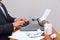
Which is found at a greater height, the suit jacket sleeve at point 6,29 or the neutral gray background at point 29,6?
the neutral gray background at point 29,6

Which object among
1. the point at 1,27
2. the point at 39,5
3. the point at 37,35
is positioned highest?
the point at 39,5

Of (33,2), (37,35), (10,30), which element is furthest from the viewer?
(33,2)

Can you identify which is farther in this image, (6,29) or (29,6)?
(29,6)

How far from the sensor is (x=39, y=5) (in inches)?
115

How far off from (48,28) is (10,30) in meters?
0.44

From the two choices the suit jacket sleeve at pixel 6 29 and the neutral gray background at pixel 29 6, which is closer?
the suit jacket sleeve at pixel 6 29

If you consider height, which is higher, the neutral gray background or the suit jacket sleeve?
the neutral gray background

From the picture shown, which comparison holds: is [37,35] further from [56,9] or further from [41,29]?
[56,9]

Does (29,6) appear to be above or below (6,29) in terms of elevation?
above

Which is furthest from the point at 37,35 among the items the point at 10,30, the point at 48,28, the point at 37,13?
the point at 37,13

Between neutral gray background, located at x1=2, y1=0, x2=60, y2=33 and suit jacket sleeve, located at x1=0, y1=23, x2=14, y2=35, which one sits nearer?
suit jacket sleeve, located at x1=0, y1=23, x2=14, y2=35

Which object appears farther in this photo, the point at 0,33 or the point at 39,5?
the point at 39,5

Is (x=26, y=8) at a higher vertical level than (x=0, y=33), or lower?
higher

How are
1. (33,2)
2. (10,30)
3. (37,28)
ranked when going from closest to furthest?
(10,30)
(37,28)
(33,2)
